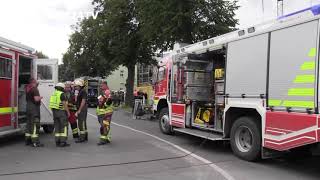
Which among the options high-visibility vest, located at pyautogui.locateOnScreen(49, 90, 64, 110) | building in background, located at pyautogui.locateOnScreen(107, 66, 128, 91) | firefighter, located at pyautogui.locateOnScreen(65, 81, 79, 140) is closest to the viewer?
high-visibility vest, located at pyautogui.locateOnScreen(49, 90, 64, 110)

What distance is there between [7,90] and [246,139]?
636 cm

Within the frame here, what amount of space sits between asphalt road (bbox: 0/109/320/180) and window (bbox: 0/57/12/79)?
6.18 ft

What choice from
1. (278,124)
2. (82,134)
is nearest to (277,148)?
(278,124)

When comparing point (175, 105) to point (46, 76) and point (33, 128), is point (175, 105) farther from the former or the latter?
point (33, 128)

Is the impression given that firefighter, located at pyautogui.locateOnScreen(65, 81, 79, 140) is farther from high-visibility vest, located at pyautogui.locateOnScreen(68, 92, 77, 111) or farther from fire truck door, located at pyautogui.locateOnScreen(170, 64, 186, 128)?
fire truck door, located at pyautogui.locateOnScreen(170, 64, 186, 128)

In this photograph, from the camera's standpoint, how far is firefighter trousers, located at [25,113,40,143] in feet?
40.4

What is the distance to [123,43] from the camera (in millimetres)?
37125

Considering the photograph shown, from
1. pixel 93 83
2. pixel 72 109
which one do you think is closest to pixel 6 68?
pixel 72 109

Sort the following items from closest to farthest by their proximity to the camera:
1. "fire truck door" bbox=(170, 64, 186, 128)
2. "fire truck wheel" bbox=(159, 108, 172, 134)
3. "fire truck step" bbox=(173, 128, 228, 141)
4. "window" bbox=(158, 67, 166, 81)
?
"fire truck step" bbox=(173, 128, 228, 141) → "fire truck door" bbox=(170, 64, 186, 128) → "fire truck wheel" bbox=(159, 108, 172, 134) → "window" bbox=(158, 67, 166, 81)

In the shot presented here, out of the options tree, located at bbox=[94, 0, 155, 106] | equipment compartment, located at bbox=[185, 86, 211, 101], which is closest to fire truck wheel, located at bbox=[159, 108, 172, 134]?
equipment compartment, located at bbox=[185, 86, 211, 101]

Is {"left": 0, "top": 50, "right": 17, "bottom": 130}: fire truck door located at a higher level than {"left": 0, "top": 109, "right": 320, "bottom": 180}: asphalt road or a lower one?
higher

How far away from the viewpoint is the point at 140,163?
10039 millimetres

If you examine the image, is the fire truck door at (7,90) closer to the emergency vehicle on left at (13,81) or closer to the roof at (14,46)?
the emergency vehicle on left at (13,81)

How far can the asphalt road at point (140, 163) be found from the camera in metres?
8.77
